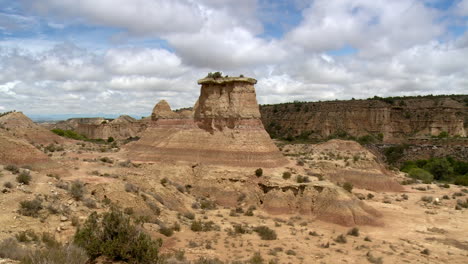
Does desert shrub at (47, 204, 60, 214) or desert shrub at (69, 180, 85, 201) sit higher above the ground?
desert shrub at (69, 180, 85, 201)

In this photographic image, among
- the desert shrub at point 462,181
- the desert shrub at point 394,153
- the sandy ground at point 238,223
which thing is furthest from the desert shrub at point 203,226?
the desert shrub at point 394,153

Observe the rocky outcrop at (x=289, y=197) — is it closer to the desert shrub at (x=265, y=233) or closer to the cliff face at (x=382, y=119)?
the desert shrub at (x=265, y=233)

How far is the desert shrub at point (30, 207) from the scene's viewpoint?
478 inches

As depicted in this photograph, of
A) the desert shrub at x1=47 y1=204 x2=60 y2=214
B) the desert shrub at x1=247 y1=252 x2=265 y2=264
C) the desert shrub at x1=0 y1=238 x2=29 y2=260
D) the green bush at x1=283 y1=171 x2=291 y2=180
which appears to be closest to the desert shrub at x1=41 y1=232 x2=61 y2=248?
the desert shrub at x1=0 y1=238 x2=29 y2=260

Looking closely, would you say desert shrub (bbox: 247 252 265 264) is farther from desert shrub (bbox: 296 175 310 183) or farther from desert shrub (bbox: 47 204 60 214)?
desert shrub (bbox: 296 175 310 183)

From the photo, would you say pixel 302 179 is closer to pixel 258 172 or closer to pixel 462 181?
pixel 258 172

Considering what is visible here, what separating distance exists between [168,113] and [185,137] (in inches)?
183

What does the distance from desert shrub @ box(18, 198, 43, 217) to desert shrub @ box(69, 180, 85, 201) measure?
2055mm

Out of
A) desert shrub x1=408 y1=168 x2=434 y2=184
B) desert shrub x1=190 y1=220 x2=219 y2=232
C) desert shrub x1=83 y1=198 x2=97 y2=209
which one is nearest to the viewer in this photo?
desert shrub x1=83 y1=198 x2=97 y2=209

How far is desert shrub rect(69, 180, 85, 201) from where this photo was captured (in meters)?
14.7

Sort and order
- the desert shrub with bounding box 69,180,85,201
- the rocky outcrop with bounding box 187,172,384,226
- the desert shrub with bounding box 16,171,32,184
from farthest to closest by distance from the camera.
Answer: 1. the rocky outcrop with bounding box 187,172,384,226
2. the desert shrub with bounding box 69,180,85,201
3. the desert shrub with bounding box 16,171,32,184

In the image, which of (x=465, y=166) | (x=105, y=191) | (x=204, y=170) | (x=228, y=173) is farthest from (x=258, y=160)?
(x=465, y=166)

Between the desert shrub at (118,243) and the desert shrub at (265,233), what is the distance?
8.19m

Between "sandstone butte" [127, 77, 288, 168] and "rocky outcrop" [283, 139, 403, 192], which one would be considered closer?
"sandstone butte" [127, 77, 288, 168]
